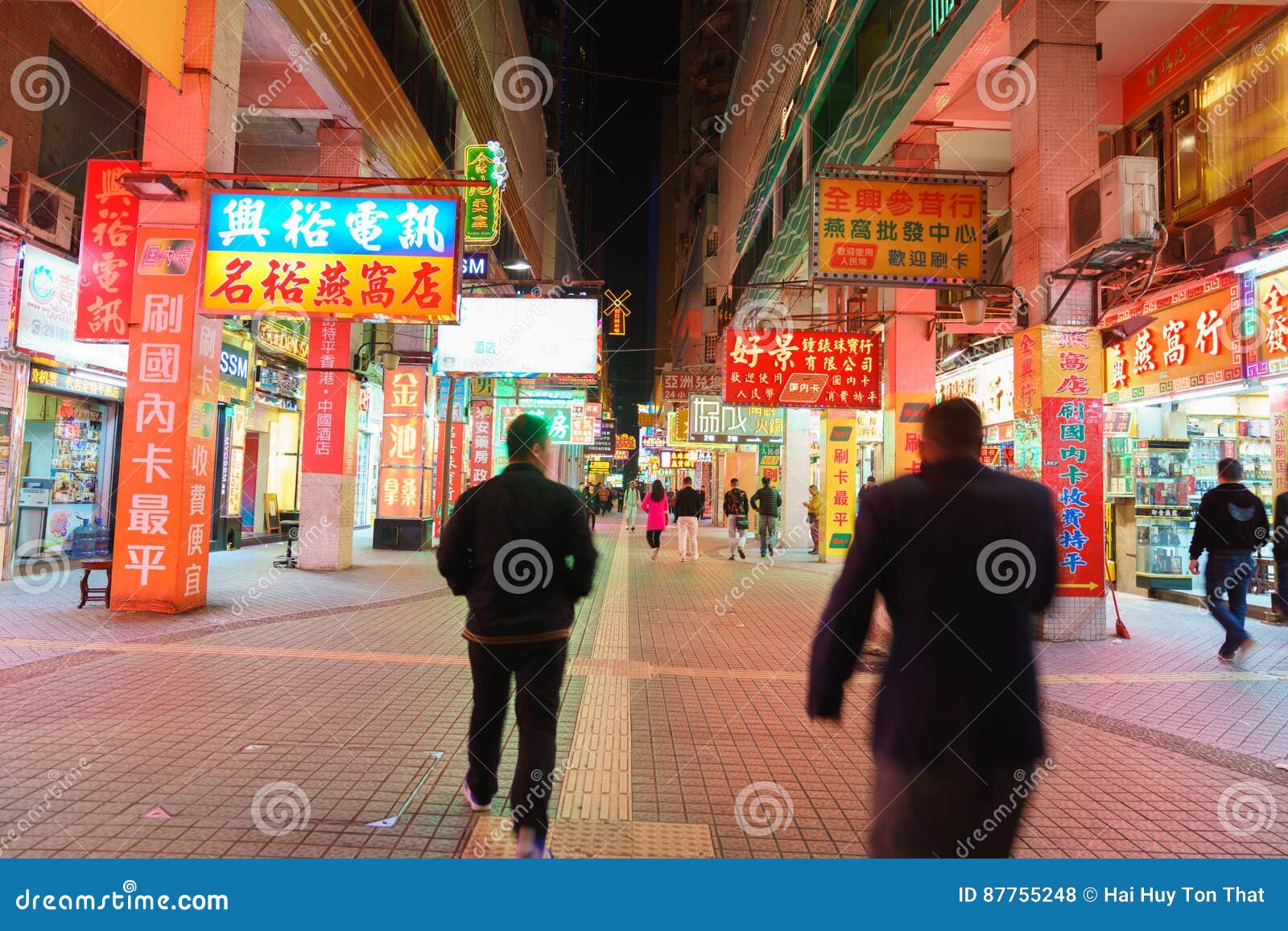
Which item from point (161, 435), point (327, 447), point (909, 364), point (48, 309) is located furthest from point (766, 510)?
point (48, 309)

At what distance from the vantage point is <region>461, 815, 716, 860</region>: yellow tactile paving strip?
127 inches

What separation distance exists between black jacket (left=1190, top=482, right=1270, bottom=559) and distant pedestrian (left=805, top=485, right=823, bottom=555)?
11623 mm

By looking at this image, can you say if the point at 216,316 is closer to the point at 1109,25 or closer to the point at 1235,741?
the point at 1235,741

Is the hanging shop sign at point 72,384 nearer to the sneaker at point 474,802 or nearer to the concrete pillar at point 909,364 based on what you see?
the sneaker at point 474,802

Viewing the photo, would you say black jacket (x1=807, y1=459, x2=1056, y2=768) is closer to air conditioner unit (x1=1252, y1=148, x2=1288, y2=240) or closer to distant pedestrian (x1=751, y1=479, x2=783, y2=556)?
air conditioner unit (x1=1252, y1=148, x2=1288, y2=240)

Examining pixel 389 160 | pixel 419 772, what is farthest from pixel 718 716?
pixel 389 160

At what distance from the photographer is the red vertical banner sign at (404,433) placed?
56.4 feet

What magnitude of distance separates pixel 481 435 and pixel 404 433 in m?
4.44

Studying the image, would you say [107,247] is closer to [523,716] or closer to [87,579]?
[87,579]

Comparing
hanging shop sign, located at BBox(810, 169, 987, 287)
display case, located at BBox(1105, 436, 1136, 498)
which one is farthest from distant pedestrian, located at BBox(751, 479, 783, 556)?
hanging shop sign, located at BBox(810, 169, 987, 287)

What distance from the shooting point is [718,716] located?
5363 mm

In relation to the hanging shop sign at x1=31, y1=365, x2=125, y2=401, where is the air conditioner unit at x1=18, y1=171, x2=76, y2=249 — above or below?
above

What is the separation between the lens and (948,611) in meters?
2.04
